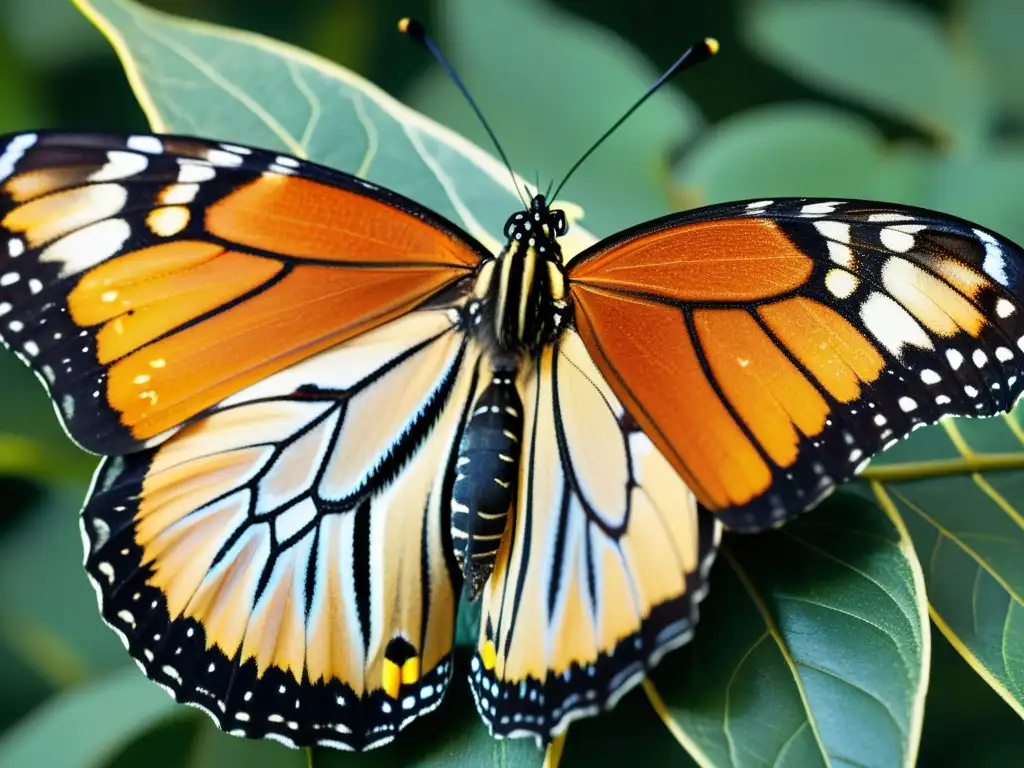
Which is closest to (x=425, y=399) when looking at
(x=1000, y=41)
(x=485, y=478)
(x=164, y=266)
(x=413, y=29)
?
(x=485, y=478)

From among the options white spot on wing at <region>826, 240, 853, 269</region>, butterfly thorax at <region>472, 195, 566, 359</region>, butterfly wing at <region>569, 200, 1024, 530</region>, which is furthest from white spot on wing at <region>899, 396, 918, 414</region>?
butterfly thorax at <region>472, 195, 566, 359</region>

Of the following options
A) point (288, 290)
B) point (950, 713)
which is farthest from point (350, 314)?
point (950, 713)

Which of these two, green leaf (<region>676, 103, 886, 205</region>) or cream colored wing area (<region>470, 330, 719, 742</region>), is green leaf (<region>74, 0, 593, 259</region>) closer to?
cream colored wing area (<region>470, 330, 719, 742</region>)

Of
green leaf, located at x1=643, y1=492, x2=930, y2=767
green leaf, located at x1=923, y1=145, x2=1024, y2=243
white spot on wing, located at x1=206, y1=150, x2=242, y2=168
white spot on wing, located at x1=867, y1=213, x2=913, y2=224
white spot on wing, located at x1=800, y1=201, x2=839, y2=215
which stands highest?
green leaf, located at x1=923, y1=145, x2=1024, y2=243

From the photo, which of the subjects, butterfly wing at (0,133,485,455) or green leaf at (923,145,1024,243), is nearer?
butterfly wing at (0,133,485,455)

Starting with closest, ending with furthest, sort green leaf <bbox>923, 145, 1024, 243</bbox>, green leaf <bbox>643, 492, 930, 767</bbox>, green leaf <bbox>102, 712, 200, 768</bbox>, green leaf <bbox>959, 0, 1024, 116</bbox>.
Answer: green leaf <bbox>643, 492, 930, 767</bbox>
green leaf <bbox>102, 712, 200, 768</bbox>
green leaf <bbox>923, 145, 1024, 243</bbox>
green leaf <bbox>959, 0, 1024, 116</bbox>

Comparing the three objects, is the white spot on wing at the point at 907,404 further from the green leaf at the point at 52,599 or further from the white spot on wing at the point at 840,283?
the green leaf at the point at 52,599

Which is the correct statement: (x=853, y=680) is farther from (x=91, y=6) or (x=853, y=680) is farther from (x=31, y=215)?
(x=91, y=6)

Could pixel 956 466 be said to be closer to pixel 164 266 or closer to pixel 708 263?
pixel 708 263

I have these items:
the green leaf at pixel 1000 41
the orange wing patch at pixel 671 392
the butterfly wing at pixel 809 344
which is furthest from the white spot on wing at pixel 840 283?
the green leaf at pixel 1000 41
